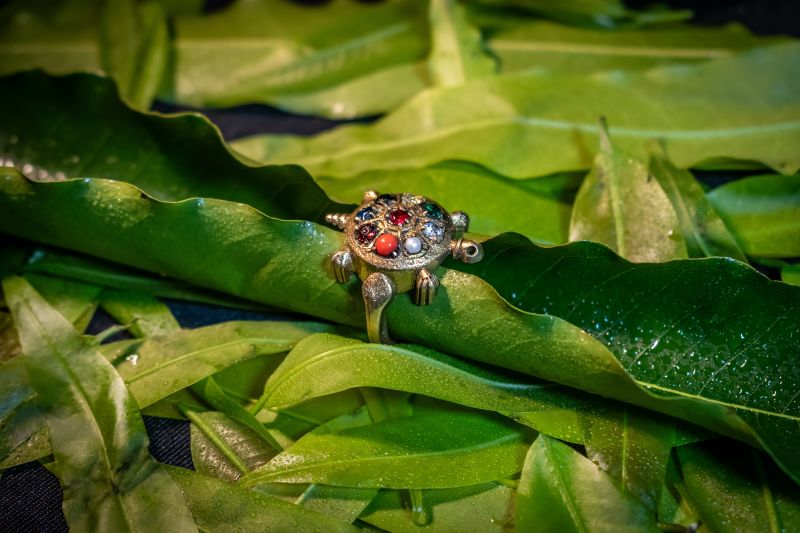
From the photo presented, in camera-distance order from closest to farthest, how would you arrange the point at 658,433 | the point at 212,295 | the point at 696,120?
the point at 658,433, the point at 212,295, the point at 696,120

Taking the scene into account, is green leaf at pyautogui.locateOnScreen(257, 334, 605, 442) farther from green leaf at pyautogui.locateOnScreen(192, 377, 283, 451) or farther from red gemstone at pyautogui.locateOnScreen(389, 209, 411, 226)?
red gemstone at pyautogui.locateOnScreen(389, 209, 411, 226)

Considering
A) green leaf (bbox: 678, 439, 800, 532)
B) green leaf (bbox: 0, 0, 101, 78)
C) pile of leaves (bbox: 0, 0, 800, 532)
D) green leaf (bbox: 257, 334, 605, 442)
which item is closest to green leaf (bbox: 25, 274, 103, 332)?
pile of leaves (bbox: 0, 0, 800, 532)

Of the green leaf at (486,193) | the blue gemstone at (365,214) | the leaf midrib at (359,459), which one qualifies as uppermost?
the blue gemstone at (365,214)

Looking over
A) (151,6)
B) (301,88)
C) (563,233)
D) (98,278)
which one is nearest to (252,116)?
(301,88)

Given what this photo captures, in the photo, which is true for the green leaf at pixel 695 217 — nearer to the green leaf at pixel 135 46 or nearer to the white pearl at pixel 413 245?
the white pearl at pixel 413 245

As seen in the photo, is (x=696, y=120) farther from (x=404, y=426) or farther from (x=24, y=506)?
(x=24, y=506)

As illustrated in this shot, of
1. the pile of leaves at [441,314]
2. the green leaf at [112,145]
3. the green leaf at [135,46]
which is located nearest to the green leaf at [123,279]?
the pile of leaves at [441,314]
